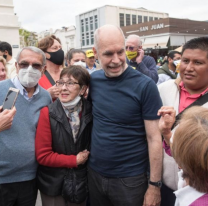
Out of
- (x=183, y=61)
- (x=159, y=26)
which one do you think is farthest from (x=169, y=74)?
(x=159, y=26)

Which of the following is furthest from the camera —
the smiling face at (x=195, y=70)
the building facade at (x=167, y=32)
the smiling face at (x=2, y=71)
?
the building facade at (x=167, y=32)

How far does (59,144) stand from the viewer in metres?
2.01

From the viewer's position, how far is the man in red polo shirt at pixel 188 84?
1862mm

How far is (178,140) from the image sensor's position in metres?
1.12

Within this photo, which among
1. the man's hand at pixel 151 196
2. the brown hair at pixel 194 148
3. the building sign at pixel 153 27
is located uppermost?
the building sign at pixel 153 27

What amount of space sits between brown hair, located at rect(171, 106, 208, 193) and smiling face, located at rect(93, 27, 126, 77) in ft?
3.04

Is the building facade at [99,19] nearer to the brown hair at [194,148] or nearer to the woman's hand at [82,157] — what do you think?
the woman's hand at [82,157]

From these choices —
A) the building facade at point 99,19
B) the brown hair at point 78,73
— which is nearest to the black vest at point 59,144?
the brown hair at point 78,73

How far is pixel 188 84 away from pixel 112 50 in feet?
2.38

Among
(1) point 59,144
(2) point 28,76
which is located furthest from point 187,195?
(2) point 28,76

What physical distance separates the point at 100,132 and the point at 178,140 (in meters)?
0.94

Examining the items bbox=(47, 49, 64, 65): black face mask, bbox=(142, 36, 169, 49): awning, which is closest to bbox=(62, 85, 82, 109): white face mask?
bbox=(47, 49, 64, 65): black face mask

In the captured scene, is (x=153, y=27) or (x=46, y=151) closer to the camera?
(x=46, y=151)

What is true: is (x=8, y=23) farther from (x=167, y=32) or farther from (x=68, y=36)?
(x=68, y=36)
